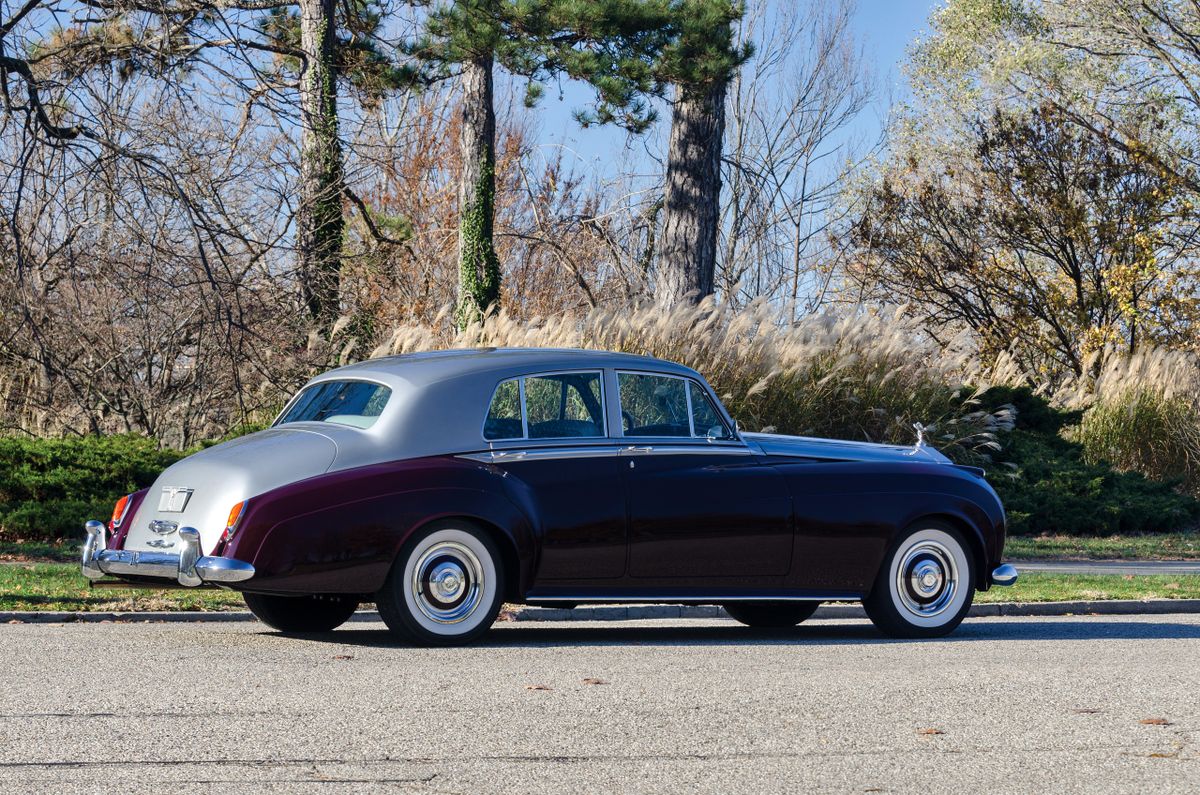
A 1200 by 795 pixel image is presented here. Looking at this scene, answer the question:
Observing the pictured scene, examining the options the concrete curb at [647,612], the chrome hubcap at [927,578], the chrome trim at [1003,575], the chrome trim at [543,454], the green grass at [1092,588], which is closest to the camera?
the chrome trim at [543,454]

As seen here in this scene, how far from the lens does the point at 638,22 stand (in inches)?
884

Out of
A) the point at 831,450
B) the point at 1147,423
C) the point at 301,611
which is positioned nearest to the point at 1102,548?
the point at 1147,423

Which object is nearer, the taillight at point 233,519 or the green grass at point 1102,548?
the taillight at point 233,519

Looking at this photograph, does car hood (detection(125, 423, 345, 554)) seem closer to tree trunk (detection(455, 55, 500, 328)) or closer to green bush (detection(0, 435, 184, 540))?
green bush (detection(0, 435, 184, 540))

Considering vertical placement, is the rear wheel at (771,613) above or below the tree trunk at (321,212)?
below

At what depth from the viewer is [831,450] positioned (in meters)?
9.91

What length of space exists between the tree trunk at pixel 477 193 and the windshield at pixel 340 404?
15.4 m

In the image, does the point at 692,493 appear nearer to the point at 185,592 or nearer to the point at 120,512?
the point at 120,512

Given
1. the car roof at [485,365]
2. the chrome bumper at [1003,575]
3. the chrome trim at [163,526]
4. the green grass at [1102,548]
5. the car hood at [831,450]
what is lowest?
the green grass at [1102,548]

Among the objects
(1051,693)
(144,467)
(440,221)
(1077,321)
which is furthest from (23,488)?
(440,221)

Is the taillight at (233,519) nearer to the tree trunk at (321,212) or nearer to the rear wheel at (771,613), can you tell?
the rear wheel at (771,613)

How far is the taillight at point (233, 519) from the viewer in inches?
325

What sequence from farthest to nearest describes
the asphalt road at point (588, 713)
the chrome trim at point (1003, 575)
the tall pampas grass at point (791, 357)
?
the tall pampas grass at point (791, 357) → the chrome trim at point (1003, 575) → the asphalt road at point (588, 713)

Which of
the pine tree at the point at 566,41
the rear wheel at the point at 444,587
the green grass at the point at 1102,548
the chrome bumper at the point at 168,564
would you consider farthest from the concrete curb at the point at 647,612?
the pine tree at the point at 566,41
